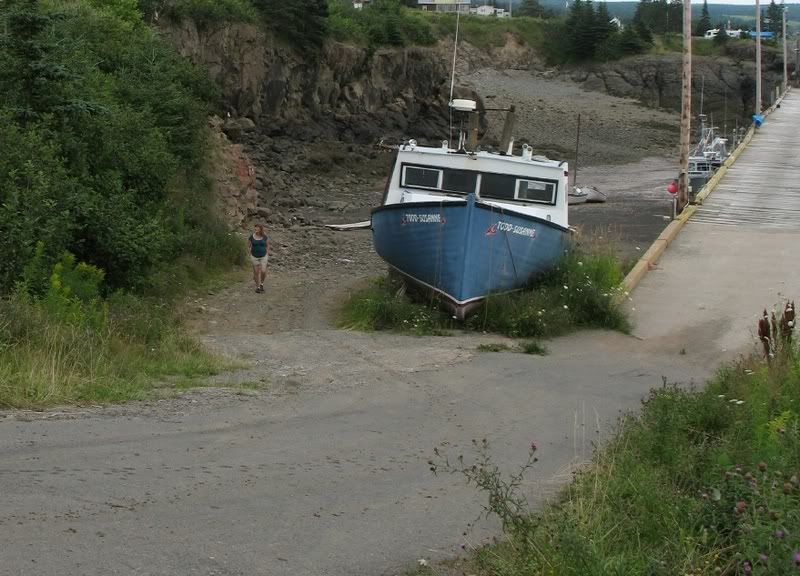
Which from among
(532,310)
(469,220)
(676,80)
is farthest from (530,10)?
(532,310)

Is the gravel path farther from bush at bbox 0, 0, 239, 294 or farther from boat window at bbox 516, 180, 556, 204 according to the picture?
boat window at bbox 516, 180, 556, 204

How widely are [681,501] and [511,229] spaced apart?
41.2 feet

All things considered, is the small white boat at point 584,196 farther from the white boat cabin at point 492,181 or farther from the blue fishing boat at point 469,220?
the white boat cabin at point 492,181

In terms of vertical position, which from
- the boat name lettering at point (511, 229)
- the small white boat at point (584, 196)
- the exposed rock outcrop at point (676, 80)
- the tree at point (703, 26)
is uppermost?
the tree at point (703, 26)

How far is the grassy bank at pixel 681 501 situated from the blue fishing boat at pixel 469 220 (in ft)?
31.1

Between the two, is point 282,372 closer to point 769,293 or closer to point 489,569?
point 489,569

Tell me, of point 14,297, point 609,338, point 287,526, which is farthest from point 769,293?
point 287,526

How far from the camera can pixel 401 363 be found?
559 inches

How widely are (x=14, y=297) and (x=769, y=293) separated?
1205 centimetres

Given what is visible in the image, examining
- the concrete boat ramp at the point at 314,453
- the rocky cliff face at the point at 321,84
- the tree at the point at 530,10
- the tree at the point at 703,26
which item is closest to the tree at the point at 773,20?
the tree at the point at 703,26

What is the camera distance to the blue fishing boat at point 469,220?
18.7 metres

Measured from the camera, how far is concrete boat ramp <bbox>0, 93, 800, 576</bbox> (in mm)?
6516

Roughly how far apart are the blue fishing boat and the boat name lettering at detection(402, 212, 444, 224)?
0.02 m

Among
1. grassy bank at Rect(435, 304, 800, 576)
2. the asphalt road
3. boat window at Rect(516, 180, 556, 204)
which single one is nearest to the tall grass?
the asphalt road
